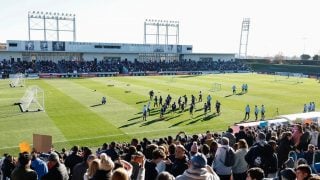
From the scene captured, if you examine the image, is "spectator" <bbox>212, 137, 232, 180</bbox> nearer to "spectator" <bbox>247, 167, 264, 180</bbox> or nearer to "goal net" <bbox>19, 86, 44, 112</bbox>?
"spectator" <bbox>247, 167, 264, 180</bbox>

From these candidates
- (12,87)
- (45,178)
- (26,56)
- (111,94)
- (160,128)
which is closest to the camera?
(45,178)

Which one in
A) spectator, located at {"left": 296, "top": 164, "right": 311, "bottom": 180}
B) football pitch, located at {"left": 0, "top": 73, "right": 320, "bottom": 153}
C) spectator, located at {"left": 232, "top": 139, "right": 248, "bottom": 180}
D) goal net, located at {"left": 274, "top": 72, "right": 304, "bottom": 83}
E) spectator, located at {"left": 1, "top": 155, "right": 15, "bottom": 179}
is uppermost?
spectator, located at {"left": 296, "top": 164, "right": 311, "bottom": 180}

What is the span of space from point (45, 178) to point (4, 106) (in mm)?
30196

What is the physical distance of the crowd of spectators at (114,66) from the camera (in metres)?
74.1

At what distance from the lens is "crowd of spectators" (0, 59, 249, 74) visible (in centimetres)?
7412

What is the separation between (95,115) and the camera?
30.6 m

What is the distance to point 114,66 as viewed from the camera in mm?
82750

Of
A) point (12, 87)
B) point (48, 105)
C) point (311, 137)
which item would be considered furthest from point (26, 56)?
point (311, 137)

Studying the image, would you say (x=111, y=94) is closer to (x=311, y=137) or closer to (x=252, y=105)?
(x=252, y=105)

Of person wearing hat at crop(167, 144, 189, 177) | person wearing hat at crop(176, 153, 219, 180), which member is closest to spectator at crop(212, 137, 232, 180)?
person wearing hat at crop(167, 144, 189, 177)

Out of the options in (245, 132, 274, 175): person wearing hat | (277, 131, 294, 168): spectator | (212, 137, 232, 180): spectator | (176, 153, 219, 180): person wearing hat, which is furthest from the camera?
(277, 131, 294, 168): spectator

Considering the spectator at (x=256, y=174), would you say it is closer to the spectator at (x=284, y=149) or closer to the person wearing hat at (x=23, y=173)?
the person wearing hat at (x=23, y=173)

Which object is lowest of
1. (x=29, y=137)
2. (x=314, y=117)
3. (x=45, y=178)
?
(x=29, y=137)

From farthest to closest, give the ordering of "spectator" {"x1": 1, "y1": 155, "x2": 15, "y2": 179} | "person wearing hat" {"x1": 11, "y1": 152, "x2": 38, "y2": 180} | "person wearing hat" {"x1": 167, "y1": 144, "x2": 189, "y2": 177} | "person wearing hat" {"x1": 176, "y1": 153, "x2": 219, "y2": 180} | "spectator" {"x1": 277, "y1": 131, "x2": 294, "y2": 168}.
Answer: "spectator" {"x1": 1, "y1": 155, "x2": 15, "y2": 179} → "spectator" {"x1": 277, "y1": 131, "x2": 294, "y2": 168} → "person wearing hat" {"x1": 167, "y1": 144, "x2": 189, "y2": 177} → "person wearing hat" {"x1": 11, "y1": 152, "x2": 38, "y2": 180} → "person wearing hat" {"x1": 176, "y1": 153, "x2": 219, "y2": 180}
